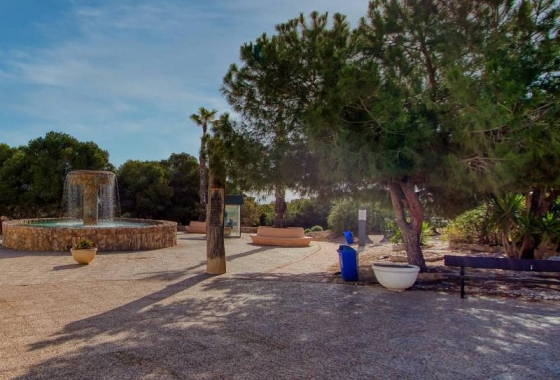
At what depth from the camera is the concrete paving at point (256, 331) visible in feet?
12.3

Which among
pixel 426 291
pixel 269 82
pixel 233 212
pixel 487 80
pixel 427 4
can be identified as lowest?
pixel 426 291

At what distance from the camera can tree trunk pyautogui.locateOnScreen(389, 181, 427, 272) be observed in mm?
9445

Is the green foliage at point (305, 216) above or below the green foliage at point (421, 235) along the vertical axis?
above

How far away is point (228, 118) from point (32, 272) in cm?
568

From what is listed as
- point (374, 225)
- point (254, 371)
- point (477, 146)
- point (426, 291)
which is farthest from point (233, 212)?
point (254, 371)

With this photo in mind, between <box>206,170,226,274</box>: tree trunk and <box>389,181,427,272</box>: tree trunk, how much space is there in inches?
158

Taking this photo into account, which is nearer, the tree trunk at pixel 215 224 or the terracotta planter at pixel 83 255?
the tree trunk at pixel 215 224

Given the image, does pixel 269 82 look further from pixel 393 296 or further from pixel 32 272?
pixel 32 272

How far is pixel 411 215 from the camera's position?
964cm

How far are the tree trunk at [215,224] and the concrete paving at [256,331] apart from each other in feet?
1.96

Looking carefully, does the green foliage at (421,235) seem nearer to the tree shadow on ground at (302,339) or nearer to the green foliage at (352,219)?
the green foliage at (352,219)

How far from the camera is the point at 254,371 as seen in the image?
145 inches

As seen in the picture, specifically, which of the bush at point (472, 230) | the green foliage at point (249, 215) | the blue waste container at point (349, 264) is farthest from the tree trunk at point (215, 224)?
the green foliage at point (249, 215)

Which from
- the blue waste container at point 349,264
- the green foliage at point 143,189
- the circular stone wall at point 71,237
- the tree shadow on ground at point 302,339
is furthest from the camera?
the green foliage at point 143,189
